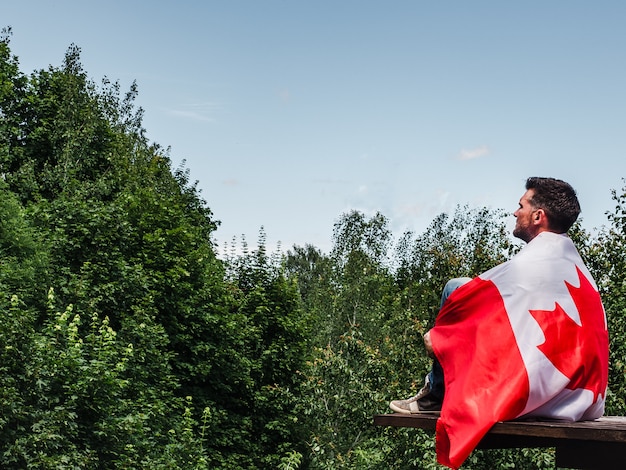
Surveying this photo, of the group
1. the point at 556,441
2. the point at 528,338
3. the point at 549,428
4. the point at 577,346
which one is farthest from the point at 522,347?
the point at 549,428

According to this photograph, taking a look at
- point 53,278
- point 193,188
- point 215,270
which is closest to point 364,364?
point 53,278

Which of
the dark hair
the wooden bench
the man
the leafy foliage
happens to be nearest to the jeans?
the man

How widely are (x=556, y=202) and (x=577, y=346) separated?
24.2 inches

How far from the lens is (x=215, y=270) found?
28.0 m

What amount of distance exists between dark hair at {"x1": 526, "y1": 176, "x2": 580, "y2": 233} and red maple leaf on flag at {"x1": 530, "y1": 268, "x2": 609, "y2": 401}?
0.34 m

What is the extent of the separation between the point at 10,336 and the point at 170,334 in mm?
11086

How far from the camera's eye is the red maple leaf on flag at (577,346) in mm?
3238

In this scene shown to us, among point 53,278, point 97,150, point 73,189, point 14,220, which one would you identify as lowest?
point 53,278

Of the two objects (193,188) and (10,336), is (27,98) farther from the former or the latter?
(10,336)

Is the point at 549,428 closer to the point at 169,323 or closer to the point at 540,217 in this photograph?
the point at 540,217

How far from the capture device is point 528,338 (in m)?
3.26

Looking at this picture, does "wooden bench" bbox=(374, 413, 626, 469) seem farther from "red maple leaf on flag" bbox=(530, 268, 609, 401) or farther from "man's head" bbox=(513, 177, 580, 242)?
"man's head" bbox=(513, 177, 580, 242)

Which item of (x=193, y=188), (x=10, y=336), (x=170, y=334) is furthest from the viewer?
(x=193, y=188)

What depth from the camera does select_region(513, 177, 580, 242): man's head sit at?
3557mm
